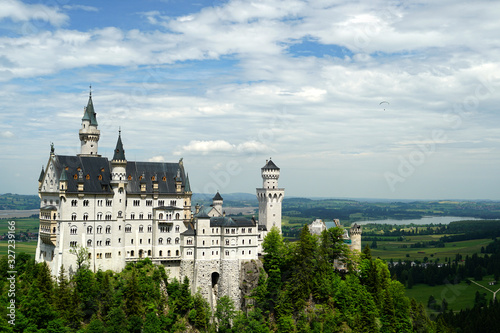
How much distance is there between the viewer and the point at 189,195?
107500 mm

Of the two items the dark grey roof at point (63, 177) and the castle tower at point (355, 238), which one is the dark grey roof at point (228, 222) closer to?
the castle tower at point (355, 238)

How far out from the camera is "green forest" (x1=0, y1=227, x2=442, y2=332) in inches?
3435

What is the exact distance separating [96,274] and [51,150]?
24.5 metres

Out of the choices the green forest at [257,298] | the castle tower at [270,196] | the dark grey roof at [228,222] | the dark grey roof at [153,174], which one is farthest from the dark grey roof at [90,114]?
the castle tower at [270,196]

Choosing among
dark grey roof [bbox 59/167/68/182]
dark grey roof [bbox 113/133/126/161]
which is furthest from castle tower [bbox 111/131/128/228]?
dark grey roof [bbox 59/167/68/182]

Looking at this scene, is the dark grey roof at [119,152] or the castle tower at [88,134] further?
the castle tower at [88,134]

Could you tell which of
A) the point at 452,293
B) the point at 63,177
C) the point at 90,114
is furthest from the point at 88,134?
the point at 452,293

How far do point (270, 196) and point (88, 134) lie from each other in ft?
132

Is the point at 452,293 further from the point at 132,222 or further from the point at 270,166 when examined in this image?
the point at 132,222

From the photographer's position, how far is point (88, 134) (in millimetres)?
107000

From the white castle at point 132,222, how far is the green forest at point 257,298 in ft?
9.49

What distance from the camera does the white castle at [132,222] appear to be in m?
94.2

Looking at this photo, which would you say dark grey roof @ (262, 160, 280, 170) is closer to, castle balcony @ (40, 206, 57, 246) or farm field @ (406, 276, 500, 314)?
castle balcony @ (40, 206, 57, 246)

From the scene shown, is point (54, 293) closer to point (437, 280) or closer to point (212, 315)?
point (212, 315)
